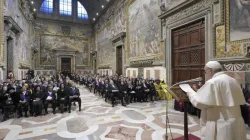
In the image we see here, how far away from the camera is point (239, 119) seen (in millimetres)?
1817

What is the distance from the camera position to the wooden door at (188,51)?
7801 mm

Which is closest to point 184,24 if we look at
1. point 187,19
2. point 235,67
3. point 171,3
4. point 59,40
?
point 187,19

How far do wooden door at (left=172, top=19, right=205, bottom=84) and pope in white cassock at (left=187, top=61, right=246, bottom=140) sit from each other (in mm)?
6329

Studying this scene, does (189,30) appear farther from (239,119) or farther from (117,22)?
(117,22)

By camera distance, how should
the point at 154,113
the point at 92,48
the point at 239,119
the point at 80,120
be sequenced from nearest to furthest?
the point at 239,119 < the point at 80,120 < the point at 154,113 < the point at 92,48

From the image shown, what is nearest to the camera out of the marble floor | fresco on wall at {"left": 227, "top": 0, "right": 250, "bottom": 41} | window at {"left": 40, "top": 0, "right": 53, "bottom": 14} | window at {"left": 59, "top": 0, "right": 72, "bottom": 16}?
the marble floor

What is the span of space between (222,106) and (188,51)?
24.7 ft

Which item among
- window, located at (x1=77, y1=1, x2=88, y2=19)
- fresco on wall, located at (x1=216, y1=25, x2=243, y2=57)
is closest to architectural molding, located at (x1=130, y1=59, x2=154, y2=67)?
fresco on wall, located at (x1=216, y1=25, x2=243, y2=57)

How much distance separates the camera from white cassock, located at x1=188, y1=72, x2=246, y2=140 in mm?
1774

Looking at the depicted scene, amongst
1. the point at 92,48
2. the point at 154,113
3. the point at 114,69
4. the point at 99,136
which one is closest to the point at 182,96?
the point at 99,136

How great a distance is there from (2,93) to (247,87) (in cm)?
999

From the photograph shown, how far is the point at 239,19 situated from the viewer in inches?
232

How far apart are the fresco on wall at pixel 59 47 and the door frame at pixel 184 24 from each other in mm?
22260

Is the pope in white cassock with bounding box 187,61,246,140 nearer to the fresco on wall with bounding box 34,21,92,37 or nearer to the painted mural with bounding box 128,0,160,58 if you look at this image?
the painted mural with bounding box 128,0,160,58
